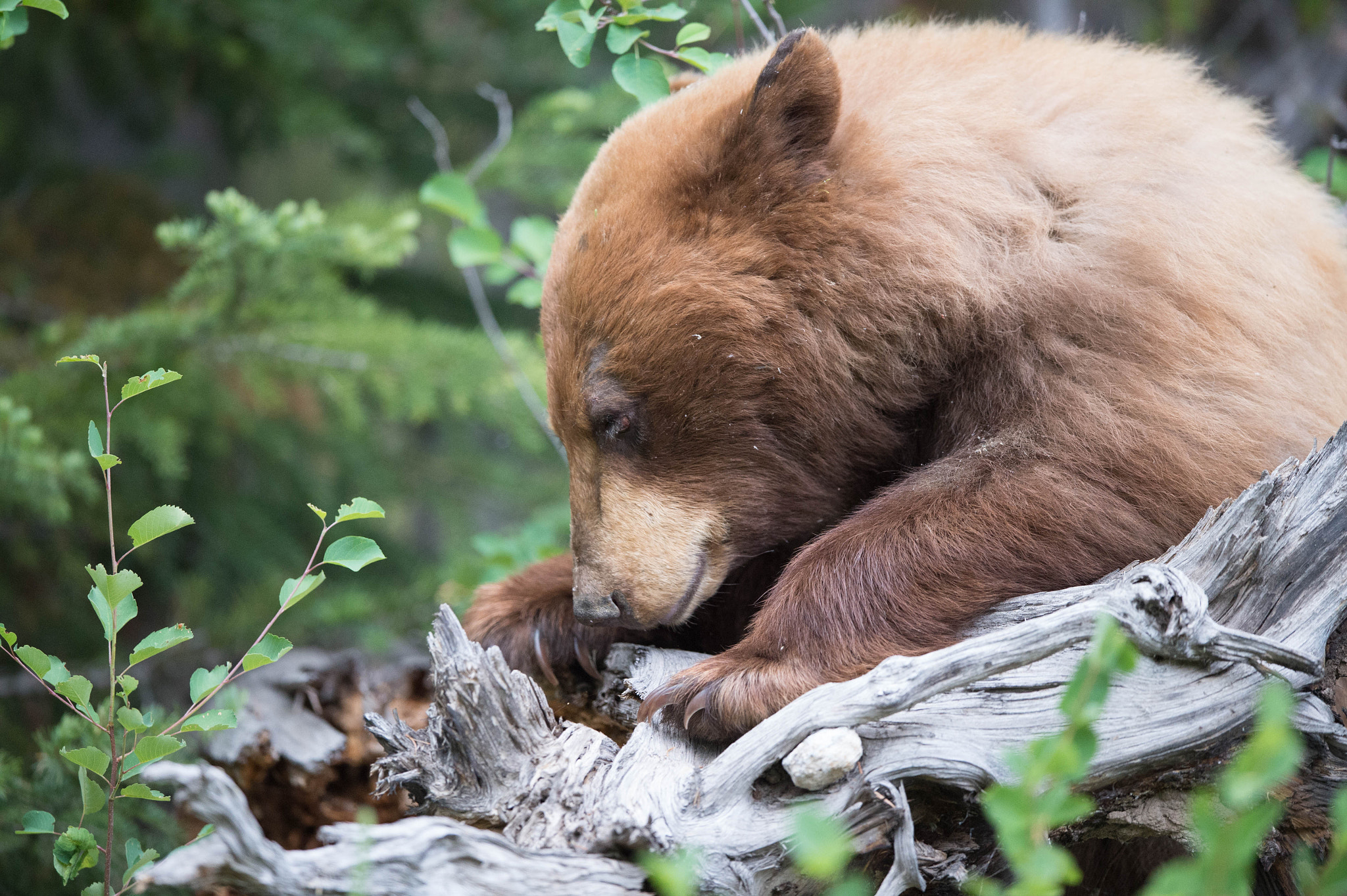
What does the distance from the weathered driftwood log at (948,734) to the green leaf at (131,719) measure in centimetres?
43

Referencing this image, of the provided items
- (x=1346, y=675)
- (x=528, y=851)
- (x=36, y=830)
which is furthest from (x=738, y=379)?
(x=36, y=830)

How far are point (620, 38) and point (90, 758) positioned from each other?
2.04 meters

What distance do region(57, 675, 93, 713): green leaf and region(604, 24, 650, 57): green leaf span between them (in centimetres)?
188

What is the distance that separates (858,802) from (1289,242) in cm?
165

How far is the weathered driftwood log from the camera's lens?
1700 mm

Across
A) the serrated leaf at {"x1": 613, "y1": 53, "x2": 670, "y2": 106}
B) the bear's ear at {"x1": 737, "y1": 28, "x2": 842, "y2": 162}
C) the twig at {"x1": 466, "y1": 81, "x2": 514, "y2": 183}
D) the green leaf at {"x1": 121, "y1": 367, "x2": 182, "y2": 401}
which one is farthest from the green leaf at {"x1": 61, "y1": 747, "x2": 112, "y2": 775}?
the twig at {"x1": 466, "y1": 81, "x2": 514, "y2": 183}

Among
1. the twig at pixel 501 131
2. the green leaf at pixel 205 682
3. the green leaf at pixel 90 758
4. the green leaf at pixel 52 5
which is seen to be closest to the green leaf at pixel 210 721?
the green leaf at pixel 205 682

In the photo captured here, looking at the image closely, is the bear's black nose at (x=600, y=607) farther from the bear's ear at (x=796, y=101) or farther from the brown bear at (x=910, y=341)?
the bear's ear at (x=796, y=101)

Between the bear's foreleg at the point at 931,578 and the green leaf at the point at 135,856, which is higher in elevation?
the bear's foreleg at the point at 931,578

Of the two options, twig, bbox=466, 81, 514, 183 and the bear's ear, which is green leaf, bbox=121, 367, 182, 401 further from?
twig, bbox=466, 81, 514, 183

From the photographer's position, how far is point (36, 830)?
71.9 inches

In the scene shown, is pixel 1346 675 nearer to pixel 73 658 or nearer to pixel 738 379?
pixel 738 379

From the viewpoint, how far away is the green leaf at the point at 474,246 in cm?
348

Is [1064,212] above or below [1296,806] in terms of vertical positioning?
above
